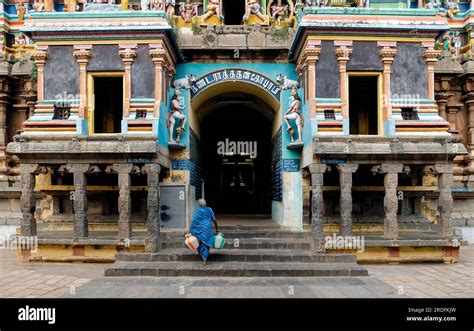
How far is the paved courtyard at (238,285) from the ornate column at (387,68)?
407cm

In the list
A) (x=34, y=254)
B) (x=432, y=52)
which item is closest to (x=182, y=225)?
(x=34, y=254)

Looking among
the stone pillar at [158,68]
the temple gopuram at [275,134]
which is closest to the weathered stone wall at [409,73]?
the temple gopuram at [275,134]

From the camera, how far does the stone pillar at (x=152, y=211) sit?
10.7 m

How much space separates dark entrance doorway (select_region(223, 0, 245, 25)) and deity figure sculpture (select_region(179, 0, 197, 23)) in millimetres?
2122

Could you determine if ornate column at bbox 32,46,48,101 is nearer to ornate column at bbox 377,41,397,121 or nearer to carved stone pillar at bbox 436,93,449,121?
ornate column at bbox 377,41,397,121

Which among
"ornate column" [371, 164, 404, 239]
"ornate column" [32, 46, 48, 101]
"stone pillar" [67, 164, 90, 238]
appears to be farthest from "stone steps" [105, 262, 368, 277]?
"ornate column" [32, 46, 48, 101]

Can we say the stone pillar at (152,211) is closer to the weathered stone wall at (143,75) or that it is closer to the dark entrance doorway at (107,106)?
the weathered stone wall at (143,75)

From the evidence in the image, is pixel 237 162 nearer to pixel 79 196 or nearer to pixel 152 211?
pixel 152 211

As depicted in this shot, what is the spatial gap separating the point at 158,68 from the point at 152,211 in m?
3.77

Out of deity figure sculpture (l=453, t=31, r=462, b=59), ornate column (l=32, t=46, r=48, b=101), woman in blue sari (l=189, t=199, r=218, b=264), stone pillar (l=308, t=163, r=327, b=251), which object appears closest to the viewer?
woman in blue sari (l=189, t=199, r=218, b=264)

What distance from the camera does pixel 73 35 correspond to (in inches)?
471

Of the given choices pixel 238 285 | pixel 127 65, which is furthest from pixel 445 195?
pixel 127 65

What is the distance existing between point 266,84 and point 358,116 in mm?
3075

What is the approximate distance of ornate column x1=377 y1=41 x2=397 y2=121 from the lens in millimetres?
11812
